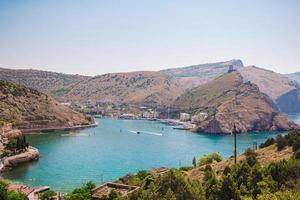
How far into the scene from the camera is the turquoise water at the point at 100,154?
251 feet

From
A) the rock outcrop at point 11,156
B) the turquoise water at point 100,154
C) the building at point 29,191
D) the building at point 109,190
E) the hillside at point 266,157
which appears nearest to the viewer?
the building at point 109,190

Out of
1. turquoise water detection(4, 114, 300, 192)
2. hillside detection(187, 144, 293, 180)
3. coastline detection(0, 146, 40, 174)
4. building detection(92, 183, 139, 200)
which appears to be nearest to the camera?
building detection(92, 183, 139, 200)

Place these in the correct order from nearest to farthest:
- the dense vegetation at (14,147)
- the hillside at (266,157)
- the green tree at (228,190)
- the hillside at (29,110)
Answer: the green tree at (228,190)
the hillside at (266,157)
the dense vegetation at (14,147)
the hillside at (29,110)

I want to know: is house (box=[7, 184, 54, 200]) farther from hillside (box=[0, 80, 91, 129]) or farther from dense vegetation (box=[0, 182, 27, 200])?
hillside (box=[0, 80, 91, 129])

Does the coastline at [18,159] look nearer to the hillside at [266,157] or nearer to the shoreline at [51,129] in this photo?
the hillside at [266,157]

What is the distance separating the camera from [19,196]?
164ft

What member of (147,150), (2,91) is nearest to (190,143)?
(147,150)

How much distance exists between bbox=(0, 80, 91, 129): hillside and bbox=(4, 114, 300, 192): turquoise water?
889cm

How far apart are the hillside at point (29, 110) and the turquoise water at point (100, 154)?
889cm

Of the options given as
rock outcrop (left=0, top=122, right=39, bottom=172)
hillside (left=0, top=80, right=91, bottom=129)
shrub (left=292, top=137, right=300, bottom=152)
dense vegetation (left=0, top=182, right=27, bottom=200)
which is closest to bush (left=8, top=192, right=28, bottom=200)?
dense vegetation (left=0, top=182, right=27, bottom=200)

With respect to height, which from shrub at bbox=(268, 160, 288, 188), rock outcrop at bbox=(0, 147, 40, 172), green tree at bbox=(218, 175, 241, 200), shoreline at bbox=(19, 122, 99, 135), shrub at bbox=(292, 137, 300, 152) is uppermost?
shrub at bbox=(292, 137, 300, 152)

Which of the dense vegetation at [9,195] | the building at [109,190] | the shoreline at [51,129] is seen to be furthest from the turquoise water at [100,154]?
the building at [109,190]

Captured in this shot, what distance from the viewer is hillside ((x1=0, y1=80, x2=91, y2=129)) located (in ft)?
481

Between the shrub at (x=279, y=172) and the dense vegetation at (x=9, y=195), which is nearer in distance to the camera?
the shrub at (x=279, y=172)
